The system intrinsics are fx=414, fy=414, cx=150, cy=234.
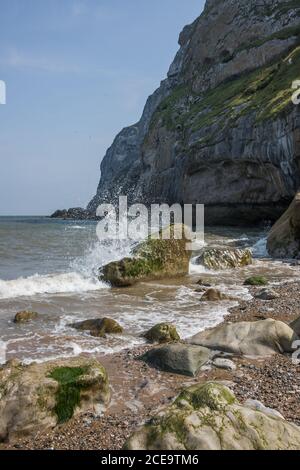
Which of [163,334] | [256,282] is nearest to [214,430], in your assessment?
[163,334]

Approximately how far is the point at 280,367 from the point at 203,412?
128 inches

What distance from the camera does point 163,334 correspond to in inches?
360

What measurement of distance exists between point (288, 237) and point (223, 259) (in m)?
5.95

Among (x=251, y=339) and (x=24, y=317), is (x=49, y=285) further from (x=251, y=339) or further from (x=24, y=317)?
(x=251, y=339)

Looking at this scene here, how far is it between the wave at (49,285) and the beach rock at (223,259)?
6769 mm

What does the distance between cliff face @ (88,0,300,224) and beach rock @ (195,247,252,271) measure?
19590mm

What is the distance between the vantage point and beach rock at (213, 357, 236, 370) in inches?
290

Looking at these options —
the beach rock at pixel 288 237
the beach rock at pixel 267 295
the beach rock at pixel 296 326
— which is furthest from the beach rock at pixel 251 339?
the beach rock at pixel 288 237

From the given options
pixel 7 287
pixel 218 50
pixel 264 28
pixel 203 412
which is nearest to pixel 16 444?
pixel 203 412

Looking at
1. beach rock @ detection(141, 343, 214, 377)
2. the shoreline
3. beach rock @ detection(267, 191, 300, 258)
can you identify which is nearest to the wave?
the shoreline

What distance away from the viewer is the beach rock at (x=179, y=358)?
7266 millimetres

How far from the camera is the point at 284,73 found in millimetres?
51562

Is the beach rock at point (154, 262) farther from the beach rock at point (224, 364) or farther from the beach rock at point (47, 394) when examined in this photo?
the beach rock at point (47, 394)

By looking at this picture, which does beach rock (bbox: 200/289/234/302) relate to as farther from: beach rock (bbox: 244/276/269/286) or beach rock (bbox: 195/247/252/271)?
beach rock (bbox: 195/247/252/271)
